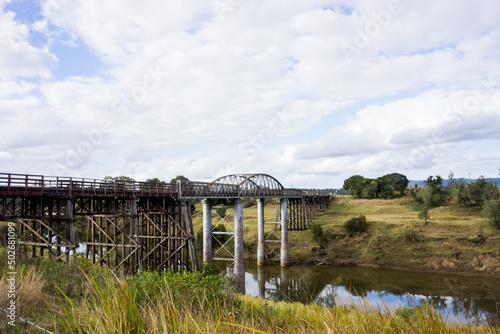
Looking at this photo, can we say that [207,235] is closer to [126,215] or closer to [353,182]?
[126,215]

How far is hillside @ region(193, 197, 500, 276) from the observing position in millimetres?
38531

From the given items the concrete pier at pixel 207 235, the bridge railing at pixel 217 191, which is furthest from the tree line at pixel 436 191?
the concrete pier at pixel 207 235

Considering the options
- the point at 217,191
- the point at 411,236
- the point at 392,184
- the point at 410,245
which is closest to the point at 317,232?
the point at 410,245

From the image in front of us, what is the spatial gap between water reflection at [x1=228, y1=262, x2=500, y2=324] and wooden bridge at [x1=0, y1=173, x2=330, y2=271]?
3940mm

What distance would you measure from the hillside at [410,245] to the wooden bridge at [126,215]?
259 inches

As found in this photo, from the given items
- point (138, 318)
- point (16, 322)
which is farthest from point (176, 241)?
point (138, 318)

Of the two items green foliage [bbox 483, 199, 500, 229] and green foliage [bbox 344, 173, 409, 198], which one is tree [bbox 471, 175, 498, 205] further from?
green foliage [bbox 344, 173, 409, 198]

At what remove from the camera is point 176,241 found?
2897cm

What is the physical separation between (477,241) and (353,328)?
45330mm

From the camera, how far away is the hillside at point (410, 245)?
126 ft

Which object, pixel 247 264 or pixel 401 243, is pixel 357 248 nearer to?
pixel 401 243

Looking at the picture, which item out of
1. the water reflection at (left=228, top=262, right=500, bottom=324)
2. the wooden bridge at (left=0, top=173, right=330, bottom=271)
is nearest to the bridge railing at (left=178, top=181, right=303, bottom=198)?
the wooden bridge at (left=0, top=173, right=330, bottom=271)

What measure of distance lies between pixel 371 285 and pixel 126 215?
25.4m

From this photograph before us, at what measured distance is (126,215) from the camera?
2431 centimetres
